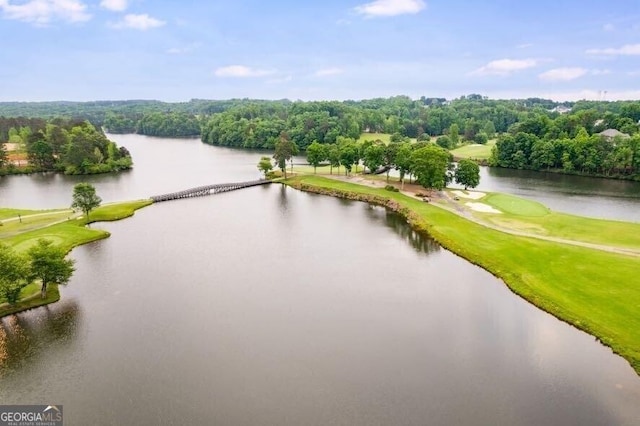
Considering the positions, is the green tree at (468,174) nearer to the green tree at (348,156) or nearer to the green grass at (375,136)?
the green tree at (348,156)

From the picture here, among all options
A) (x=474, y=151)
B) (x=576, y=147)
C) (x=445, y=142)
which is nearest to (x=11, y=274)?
(x=576, y=147)

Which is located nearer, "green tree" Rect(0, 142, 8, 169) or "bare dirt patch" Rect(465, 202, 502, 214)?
"bare dirt patch" Rect(465, 202, 502, 214)

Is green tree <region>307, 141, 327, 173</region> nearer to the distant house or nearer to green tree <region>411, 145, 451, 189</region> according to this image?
green tree <region>411, 145, 451, 189</region>

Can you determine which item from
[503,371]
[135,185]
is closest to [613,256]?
[503,371]

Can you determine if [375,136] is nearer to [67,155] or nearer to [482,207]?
[482,207]

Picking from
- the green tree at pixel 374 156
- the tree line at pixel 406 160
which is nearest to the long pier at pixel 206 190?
the tree line at pixel 406 160

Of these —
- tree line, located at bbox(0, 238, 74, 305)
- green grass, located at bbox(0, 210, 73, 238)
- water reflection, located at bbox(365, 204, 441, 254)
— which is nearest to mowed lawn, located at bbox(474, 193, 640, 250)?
water reflection, located at bbox(365, 204, 441, 254)
